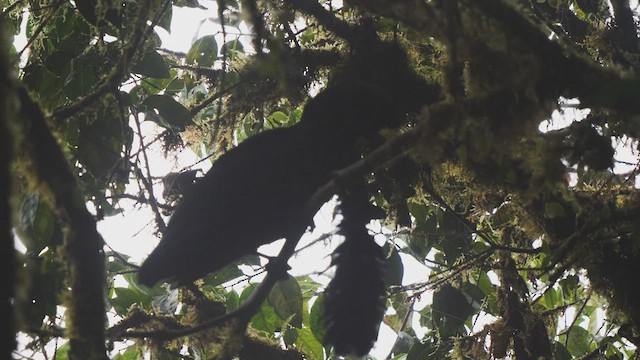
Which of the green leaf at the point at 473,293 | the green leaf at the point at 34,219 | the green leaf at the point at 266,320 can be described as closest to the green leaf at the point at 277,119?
the green leaf at the point at 266,320

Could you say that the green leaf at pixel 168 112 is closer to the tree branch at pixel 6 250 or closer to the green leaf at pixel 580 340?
the tree branch at pixel 6 250

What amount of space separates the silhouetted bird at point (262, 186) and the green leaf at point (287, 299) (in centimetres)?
59

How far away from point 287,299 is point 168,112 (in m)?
0.81

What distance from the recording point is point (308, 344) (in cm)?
296

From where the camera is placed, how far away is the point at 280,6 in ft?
8.49

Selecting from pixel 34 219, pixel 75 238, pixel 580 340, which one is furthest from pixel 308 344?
pixel 75 238

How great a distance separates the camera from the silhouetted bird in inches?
75.0

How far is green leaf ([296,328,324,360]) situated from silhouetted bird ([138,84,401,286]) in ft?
3.31

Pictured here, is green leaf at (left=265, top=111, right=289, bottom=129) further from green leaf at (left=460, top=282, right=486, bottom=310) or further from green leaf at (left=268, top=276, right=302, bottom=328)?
green leaf at (left=460, top=282, right=486, bottom=310)

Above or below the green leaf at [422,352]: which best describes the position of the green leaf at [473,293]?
above

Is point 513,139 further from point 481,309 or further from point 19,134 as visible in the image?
point 481,309

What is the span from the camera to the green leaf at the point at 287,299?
262cm

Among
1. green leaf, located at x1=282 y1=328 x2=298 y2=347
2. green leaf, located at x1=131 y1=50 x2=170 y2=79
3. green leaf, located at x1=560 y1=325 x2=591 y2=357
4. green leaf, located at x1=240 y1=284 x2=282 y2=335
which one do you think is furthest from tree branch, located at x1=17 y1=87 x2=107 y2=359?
green leaf, located at x1=560 y1=325 x2=591 y2=357

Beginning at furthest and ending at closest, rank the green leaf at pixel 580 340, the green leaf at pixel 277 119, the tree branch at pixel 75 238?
the green leaf at pixel 580 340 < the green leaf at pixel 277 119 < the tree branch at pixel 75 238
